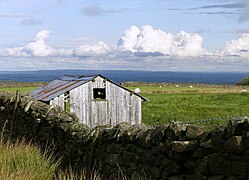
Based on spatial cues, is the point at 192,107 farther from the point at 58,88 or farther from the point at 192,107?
the point at 58,88

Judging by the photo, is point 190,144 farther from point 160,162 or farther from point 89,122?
point 89,122

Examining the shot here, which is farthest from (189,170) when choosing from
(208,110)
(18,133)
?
(208,110)

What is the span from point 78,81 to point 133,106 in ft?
13.8

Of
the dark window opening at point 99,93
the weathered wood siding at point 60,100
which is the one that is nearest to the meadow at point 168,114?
the weathered wood siding at point 60,100

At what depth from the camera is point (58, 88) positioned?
28547 mm

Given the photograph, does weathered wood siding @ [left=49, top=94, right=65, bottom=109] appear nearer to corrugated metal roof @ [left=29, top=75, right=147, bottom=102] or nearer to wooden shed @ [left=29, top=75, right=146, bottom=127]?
wooden shed @ [left=29, top=75, right=146, bottom=127]

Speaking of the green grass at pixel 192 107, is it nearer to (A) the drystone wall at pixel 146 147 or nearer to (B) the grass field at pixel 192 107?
(B) the grass field at pixel 192 107

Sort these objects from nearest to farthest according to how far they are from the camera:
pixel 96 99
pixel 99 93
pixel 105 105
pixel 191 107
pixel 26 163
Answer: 1. pixel 26 163
2. pixel 105 105
3. pixel 96 99
4. pixel 99 93
5. pixel 191 107

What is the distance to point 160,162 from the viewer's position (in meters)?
7.19

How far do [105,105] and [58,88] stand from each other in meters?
3.38

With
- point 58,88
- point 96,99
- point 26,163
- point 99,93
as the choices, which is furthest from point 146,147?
point 99,93

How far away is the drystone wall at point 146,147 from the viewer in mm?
5711

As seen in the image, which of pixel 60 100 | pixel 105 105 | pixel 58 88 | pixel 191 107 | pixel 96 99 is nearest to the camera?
pixel 60 100

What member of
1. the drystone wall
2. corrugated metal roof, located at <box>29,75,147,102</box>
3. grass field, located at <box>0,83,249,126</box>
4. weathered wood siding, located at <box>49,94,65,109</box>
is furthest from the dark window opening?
the drystone wall
